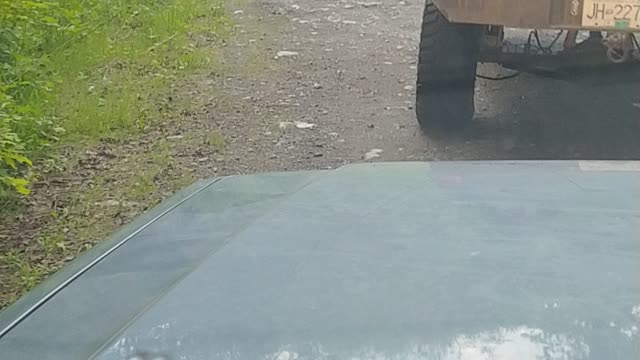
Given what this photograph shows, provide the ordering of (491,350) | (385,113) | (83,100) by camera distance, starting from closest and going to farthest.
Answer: (491,350) < (385,113) < (83,100)

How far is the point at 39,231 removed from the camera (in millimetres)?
4203

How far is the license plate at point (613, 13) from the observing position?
4.11m

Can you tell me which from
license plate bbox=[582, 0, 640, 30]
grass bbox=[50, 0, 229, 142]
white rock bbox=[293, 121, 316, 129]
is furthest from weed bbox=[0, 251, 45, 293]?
license plate bbox=[582, 0, 640, 30]

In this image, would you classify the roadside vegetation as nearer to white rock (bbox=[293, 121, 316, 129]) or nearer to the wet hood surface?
white rock (bbox=[293, 121, 316, 129])

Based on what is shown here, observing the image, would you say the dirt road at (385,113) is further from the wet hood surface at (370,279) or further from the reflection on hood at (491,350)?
the reflection on hood at (491,350)

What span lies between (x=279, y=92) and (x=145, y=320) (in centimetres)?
515

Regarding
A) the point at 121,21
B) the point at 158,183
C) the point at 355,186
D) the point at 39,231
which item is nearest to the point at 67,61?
the point at 121,21

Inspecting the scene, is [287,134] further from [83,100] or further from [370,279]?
[370,279]

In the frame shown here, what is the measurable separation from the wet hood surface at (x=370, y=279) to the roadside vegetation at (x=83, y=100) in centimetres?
197

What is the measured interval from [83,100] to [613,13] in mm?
3347

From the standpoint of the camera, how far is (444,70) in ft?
17.0

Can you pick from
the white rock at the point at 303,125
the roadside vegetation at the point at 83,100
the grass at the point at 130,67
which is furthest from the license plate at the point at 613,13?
the grass at the point at 130,67

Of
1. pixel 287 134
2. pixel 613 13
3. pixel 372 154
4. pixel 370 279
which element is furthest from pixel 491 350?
pixel 287 134

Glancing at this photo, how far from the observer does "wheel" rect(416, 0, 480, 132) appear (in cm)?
512
